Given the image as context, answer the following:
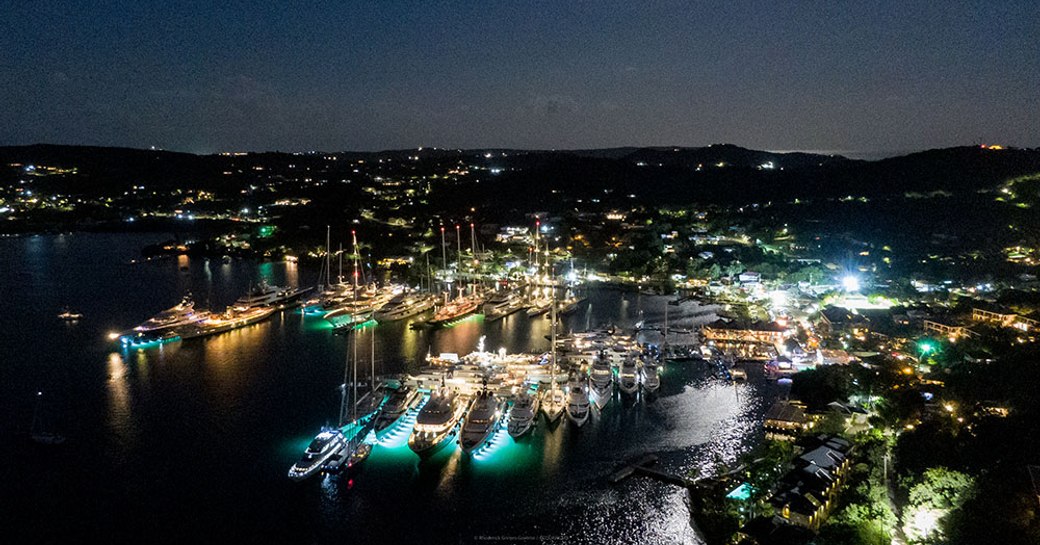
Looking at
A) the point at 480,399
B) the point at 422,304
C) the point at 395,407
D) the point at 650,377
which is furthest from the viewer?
the point at 422,304

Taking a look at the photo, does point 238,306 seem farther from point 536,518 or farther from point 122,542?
point 536,518

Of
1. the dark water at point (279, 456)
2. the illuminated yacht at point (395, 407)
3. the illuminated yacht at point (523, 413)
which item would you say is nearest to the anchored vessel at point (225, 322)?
the dark water at point (279, 456)

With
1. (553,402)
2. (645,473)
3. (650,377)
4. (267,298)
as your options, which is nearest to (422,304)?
(267,298)

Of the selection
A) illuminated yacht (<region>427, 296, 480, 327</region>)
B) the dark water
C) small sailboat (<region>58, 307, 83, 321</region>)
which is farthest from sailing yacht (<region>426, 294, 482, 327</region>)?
small sailboat (<region>58, 307, 83, 321</region>)

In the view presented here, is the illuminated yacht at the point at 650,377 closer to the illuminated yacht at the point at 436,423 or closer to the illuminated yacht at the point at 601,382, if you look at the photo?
the illuminated yacht at the point at 601,382

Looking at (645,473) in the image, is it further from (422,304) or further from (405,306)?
(422,304)

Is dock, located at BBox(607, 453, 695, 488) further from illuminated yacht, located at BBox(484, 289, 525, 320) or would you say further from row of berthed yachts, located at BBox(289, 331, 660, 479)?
illuminated yacht, located at BBox(484, 289, 525, 320)

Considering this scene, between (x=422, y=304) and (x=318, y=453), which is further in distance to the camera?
(x=422, y=304)
